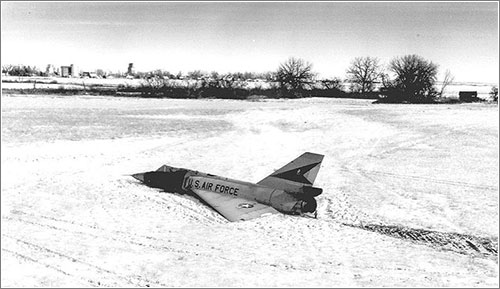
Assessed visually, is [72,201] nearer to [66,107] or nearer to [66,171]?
[66,171]

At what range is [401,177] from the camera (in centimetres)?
2367

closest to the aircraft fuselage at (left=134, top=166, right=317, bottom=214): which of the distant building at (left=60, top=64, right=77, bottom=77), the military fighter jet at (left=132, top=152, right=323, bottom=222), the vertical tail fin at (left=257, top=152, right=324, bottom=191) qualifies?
the military fighter jet at (left=132, top=152, right=323, bottom=222)

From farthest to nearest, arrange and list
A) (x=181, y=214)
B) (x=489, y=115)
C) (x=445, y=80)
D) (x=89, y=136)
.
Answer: (x=445, y=80) → (x=489, y=115) → (x=89, y=136) → (x=181, y=214)

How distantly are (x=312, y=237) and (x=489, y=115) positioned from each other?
1750 inches

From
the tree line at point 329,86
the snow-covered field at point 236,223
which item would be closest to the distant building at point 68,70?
the tree line at point 329,86

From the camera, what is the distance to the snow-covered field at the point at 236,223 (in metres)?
11.9

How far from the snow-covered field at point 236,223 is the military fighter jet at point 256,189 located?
559mm

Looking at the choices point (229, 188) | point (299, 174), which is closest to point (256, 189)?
point (229, 188)

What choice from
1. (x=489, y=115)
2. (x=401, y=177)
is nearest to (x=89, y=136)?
(x=401, y=177)

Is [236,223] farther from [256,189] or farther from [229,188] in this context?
[229,188]

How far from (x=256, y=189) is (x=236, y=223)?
2.71 meters

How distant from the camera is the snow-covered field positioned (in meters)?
11.9

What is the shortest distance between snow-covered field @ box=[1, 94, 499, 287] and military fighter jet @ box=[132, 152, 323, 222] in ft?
1.83

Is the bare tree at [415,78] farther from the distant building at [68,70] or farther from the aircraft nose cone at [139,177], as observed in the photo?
the distant building at [68,70]
